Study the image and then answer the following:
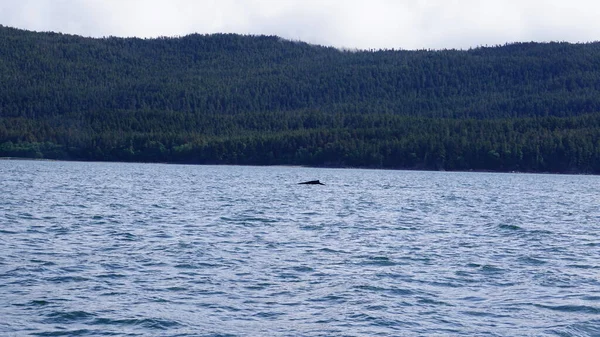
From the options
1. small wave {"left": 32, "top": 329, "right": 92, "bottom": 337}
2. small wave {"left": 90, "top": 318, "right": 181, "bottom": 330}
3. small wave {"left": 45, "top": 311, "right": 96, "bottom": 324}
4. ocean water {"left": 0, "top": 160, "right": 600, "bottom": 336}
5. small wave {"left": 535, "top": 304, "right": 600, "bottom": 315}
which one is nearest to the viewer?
small wave {"left": 32, "top": 329, "right": 92, "bottom": 337}

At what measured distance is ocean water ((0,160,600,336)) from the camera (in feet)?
78.7

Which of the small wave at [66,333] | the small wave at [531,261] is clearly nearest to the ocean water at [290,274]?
the small wave at [66,333]

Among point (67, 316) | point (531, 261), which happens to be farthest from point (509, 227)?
point (67, 316)

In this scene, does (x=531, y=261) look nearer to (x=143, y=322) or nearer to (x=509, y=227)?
(x=509, y=227)

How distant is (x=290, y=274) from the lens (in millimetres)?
31047

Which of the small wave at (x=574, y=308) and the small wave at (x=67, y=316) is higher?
the small wave at (x=574, y=308)

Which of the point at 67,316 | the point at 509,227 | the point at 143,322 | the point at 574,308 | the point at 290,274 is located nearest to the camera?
the point at 143,322

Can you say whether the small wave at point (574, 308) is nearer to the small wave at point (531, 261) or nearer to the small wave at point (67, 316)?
the small wave at point (531, 261)

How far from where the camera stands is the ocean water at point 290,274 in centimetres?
2400

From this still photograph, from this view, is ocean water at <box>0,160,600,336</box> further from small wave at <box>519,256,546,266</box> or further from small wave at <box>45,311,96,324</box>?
small wave at <box>519,256,546,266</box>

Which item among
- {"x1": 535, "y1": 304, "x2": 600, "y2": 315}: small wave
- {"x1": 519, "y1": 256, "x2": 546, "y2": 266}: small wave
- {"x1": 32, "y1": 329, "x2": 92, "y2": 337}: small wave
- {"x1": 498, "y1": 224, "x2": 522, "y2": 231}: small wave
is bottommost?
{"x1": 32, "y1": 329, "x2": 92, "y2": 337}: small wave

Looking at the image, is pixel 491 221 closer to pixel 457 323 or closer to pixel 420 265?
pixel 420 265

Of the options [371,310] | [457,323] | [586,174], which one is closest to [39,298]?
[371,310]

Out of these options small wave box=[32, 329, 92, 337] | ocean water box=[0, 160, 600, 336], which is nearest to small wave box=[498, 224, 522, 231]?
ocean water box=[0, 160, 600, 336]
